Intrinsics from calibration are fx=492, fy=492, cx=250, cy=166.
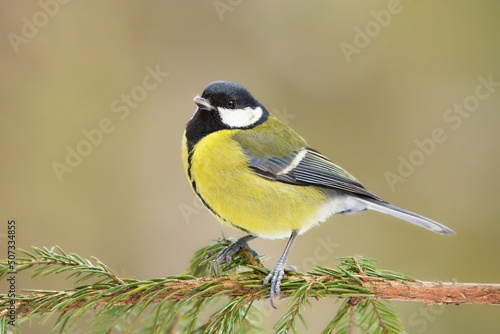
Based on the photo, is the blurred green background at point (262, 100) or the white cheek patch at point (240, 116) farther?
the blurred green background at point (262, 100)

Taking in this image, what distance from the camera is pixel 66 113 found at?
7.19 feet

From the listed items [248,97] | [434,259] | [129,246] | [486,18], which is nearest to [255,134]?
[248,97]

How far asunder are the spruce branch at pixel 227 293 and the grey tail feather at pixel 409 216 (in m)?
0.37

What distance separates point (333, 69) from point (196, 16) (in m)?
0.70

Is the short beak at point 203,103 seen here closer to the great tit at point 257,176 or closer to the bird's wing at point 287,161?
the great tit at point 257,176

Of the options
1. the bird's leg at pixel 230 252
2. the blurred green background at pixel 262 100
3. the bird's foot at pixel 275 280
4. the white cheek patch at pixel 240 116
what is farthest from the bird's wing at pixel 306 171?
the blurred green background at pixel 262 100

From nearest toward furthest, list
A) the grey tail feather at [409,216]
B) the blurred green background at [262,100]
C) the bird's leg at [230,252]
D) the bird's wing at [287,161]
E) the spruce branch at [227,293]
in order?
the spruce branch at [227,293], the bird's leg at [230,252], the grey tail feather at [409,216], the bird's wing at [287,161], the blurred green background at [262,100]

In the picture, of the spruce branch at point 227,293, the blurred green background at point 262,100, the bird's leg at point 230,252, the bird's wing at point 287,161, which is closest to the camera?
the spruce branch at point 227,293

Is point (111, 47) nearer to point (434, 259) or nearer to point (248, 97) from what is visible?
point (248, 97)

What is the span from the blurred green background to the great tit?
0.63 m

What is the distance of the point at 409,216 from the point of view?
1.43 meters

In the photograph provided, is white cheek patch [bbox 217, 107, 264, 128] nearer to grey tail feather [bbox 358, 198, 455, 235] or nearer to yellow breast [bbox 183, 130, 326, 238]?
yellow breast [bbox 183, 130, 326, 238]

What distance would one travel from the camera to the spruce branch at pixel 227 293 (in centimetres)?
97

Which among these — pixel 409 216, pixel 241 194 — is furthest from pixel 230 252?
pixel 409 216
